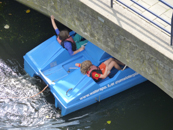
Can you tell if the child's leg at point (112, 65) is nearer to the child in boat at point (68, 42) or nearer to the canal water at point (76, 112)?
the canal water at point (76, 112)

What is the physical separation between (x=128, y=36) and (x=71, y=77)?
6.71 ft

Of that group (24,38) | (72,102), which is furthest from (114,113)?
(24,38)

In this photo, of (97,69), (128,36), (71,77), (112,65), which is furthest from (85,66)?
(128,36)

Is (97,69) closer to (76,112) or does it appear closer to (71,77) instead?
(71,77)

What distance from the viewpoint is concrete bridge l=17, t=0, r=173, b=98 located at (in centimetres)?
579

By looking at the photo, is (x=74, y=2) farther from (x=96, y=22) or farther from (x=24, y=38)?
(x=24, y=38)

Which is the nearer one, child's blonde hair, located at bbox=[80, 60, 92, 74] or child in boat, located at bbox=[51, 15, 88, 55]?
child's blonde hair, located at bbox=[80, 60, 92, 74]

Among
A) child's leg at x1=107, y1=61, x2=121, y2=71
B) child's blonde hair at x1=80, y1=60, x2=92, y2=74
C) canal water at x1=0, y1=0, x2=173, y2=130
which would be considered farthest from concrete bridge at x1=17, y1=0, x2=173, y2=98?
canal water at x1=0, y1=0, x2=173, y2=130

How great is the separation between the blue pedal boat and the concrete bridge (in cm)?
88

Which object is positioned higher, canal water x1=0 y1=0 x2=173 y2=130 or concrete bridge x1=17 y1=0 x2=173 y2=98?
concrete bridge x1=17 y1=0 x2=173 y2=98

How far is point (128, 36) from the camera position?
6.05 meters

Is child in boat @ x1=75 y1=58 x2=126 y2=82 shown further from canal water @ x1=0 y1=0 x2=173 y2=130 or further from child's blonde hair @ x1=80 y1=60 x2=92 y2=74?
canal water @ x1=0 y1=0 x2=173 y2=130

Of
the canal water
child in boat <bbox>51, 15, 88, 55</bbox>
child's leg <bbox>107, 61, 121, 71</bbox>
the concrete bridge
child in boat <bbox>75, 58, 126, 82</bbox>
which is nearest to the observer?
the concrete bridge

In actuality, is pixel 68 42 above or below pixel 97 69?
above
